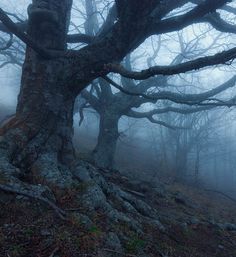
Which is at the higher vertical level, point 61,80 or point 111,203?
point 61,80

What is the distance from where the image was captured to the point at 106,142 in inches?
519

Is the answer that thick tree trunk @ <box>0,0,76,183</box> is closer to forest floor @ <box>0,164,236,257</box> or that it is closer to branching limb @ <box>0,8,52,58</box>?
branching limb @ <box>0,8,52,58</box>

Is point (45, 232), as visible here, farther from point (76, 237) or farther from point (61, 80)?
point (61, 80)

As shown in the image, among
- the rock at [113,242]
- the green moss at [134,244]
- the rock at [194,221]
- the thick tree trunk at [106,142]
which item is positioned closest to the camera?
the rock at [113,242]

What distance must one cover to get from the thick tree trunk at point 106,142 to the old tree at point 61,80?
6.40 metres

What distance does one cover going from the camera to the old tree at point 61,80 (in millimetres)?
5246

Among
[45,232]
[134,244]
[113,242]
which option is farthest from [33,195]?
[134,244]

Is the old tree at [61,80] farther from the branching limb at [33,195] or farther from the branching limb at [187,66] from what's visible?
the branching limb at [33,195]

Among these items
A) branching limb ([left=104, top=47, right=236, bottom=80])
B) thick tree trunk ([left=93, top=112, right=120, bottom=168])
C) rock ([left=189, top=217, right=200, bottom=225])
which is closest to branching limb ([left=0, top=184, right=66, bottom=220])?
branching limb ([left=104, top=47, right=236, bottom=80])

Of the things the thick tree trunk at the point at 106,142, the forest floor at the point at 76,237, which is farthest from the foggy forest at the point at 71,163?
the thick tree trunk at the point at 106,142

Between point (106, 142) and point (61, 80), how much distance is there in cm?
712

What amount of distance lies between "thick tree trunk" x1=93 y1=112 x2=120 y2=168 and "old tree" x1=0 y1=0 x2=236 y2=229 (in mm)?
6397

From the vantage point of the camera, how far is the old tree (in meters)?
5.25

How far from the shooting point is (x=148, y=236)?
5.03 m
